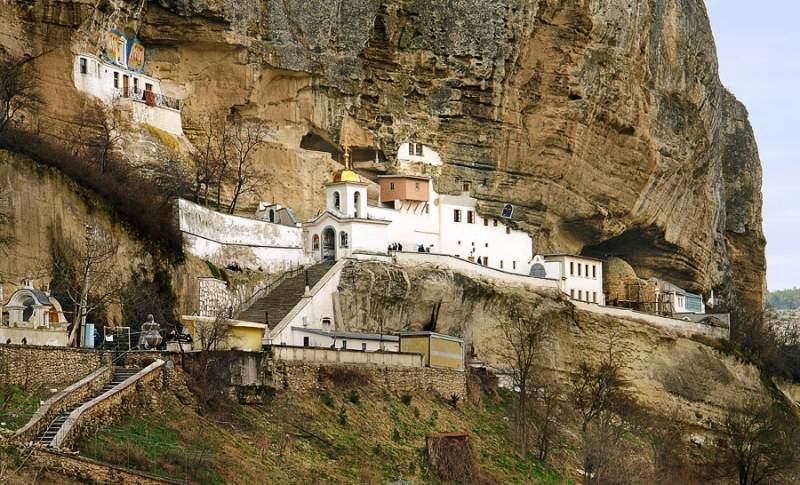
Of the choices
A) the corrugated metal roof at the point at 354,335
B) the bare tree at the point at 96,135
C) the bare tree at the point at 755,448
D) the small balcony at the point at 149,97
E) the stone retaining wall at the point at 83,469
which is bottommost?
the bare tree at the point at 755,448

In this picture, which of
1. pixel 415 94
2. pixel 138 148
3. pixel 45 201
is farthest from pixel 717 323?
pixel 45 201

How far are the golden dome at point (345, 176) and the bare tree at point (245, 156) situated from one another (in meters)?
3.06

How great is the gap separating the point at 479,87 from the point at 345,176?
780 cm

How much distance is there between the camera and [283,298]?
56.3 metres

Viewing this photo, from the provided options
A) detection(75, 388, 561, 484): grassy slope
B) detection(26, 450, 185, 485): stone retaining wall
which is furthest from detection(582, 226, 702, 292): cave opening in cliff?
detection(26, 450, 185, 485): stone retaining wall

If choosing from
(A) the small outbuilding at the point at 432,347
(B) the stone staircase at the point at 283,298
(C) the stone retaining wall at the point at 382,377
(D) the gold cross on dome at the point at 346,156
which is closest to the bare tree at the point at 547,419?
(C) the stone retaining wall at the point at 382,377

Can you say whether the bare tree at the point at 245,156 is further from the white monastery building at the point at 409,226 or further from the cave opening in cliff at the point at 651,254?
the cave opening in cliff at the point at 651,254

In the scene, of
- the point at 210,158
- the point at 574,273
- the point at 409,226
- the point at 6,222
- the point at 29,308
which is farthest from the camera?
the point at 574,273

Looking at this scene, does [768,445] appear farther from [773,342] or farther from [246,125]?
[246,125]

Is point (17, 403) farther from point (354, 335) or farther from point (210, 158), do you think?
point (210, 158)

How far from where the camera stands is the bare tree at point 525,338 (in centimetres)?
5916

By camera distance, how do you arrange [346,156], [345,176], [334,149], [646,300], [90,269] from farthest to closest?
[646,300], [334,149], [346,156], [345,176], [90,269]

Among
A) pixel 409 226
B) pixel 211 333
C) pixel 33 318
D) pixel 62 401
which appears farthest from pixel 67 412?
pixel 409 226

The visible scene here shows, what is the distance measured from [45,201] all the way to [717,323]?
36.4 m
